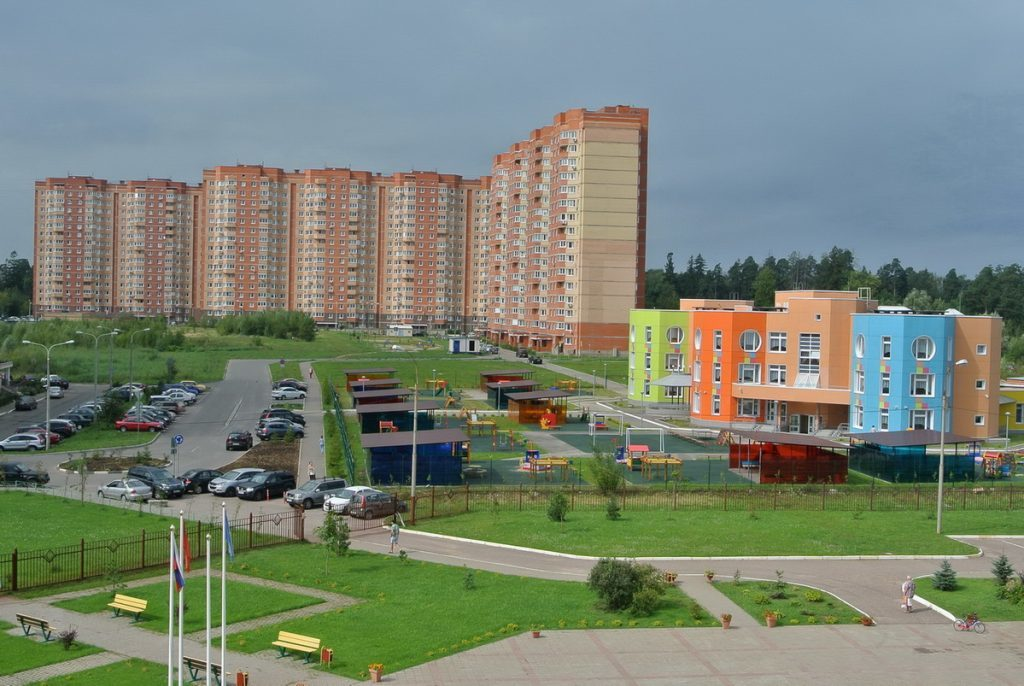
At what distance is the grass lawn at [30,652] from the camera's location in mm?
19389

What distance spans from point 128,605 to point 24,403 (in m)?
50.2

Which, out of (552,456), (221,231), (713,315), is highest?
(221,231)

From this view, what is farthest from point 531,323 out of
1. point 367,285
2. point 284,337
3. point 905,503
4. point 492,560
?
point 492,560

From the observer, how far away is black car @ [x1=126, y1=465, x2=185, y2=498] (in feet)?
126

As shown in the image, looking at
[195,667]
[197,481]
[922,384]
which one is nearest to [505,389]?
[922,384]

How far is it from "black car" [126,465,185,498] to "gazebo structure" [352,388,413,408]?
23144 mm

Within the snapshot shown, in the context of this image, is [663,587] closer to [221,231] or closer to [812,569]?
[812,569]

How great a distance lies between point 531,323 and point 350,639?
379 ft

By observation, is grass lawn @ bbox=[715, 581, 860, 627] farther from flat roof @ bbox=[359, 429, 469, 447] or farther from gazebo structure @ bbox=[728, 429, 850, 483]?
gazebo structure @ bbox=[728, 429, 850, 483]

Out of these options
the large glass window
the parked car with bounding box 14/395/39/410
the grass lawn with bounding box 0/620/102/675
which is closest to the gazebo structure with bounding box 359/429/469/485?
the grass lawn with bounding box 0/620/102/675

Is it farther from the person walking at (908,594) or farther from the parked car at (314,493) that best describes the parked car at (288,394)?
the person walking at (908,594)

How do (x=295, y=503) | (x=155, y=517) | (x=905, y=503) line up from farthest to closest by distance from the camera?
1. (x=905, y=503)
2. (x=295, y=503)
3. (x=155, y=517)

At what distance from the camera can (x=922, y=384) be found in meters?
54.9

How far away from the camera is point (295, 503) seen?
36688 millimetres
